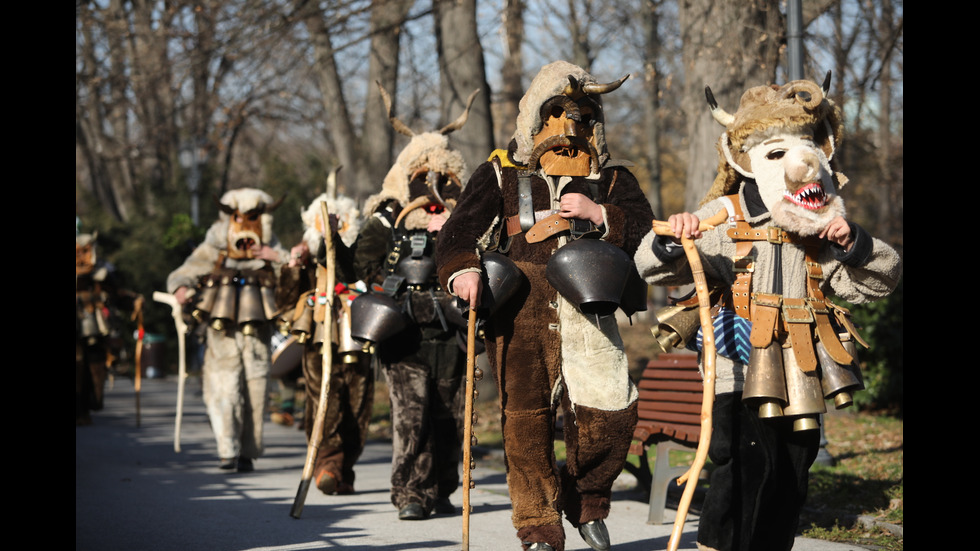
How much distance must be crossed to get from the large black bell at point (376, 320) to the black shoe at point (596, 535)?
1.90 m

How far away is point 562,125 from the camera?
5.40 metres

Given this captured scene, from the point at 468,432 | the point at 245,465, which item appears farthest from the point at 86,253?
the point at 468,432

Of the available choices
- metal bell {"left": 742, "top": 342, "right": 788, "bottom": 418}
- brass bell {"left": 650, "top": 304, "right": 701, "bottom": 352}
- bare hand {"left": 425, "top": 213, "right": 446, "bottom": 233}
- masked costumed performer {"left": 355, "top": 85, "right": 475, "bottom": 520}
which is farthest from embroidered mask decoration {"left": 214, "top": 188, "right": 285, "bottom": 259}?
metal bell {"left": 742, "top": 342, "right": 788, "bottom": 418}

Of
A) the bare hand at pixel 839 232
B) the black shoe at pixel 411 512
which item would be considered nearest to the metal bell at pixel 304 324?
the black shoe at pixel 411 512

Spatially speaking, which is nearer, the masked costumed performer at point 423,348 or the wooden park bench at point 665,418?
the wooden park bench at point 665,418

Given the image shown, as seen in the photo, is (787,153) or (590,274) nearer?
(787,153)

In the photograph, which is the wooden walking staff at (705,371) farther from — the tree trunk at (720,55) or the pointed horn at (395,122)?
the tree trunk at (720,55)

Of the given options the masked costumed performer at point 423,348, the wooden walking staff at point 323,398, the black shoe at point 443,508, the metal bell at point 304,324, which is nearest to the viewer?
the wooden walking staff at point 323,398

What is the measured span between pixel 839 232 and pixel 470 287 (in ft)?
5.28

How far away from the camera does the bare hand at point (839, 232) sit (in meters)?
4.47

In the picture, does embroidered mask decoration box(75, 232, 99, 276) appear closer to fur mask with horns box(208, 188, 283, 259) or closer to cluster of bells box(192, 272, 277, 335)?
fur mask with horns box(208, 188, 283, 259)

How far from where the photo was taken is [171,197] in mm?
25000

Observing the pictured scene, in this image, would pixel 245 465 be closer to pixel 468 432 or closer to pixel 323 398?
pixel 323 398
